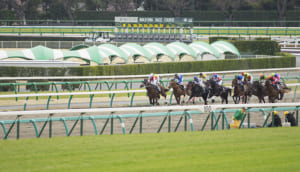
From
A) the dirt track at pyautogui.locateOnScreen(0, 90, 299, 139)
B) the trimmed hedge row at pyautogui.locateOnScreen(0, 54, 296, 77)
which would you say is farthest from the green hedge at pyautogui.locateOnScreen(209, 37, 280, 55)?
the dirt track at pyautogui.locateOnScreen(0, 90, 299, 139)

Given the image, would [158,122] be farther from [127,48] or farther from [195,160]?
[127,48]

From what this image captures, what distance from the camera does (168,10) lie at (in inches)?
2530

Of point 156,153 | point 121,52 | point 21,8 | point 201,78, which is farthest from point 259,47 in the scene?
point 21,8

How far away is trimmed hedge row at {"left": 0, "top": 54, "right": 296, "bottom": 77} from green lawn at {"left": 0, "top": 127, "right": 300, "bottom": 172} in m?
13.9

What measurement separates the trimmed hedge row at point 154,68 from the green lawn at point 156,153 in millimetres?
13895

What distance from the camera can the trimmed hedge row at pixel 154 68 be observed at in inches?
862

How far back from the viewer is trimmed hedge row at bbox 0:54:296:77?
21906 millimetres

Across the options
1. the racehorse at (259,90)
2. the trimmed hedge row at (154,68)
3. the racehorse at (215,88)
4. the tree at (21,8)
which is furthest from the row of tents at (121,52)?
the tree at (21,8)

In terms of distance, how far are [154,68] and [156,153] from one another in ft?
61.2

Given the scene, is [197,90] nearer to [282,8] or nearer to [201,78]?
[201,78]

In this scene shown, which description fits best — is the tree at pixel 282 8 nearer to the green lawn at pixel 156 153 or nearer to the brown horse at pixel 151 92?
the brown horse at pixel 151 92

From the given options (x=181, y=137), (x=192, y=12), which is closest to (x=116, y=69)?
(x=181, y=137)

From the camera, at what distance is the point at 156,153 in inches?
276

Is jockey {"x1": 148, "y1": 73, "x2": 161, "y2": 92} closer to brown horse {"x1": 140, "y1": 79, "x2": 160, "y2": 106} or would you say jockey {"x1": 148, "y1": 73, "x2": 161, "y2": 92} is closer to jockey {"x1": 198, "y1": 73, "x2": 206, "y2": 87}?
brown horse {"x1": 140, "y1": 79, "x2": 160, "y2": 106}
